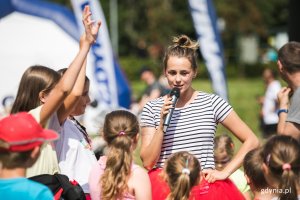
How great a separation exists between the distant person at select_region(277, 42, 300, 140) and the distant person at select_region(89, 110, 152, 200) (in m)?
1.17

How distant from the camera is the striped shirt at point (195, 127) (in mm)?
4652

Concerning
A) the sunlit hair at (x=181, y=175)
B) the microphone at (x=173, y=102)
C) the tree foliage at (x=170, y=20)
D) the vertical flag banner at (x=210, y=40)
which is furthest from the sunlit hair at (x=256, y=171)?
the tree foliage at (x=170, y=20)

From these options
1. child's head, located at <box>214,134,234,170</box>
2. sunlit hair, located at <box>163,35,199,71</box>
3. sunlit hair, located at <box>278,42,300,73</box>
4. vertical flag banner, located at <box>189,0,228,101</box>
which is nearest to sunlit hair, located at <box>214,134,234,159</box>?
child's head, located at <box>214,134,234,170</box>

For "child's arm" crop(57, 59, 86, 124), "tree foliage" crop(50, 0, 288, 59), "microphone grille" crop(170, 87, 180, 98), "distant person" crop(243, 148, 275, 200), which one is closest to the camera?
"distant person" crop(243, 148, 275, 200)

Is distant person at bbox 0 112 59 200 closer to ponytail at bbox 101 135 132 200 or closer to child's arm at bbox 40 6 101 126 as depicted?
child's arm at bbox 40 6 101 126

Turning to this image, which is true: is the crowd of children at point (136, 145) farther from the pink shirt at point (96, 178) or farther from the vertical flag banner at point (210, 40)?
the vertical flag banner at point (210, 40)

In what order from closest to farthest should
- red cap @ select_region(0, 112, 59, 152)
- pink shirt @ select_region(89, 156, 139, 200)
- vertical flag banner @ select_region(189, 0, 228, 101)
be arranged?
red cap @ select_region(0, 112, 59, 152) < pink shirt @ select_region(89, 156, 139, 200) < vertical flag banner @ select_region(189, 0, 228, 101)

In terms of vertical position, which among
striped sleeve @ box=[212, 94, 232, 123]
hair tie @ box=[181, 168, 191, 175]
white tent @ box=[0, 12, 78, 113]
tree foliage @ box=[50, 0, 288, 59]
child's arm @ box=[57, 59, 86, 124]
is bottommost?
hair tie @ box=[181, 168, 191, 175]

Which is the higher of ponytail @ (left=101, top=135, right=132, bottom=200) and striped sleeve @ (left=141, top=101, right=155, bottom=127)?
striped sleeve @ (left=141, top=101, right=155, bottom=127)

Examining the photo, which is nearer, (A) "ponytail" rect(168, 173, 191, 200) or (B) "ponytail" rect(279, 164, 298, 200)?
(B) "ponytail" rect(279, 164, 298, 200)

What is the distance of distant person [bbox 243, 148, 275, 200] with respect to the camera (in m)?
4.12

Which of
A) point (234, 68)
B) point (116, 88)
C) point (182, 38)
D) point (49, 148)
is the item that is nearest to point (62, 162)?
point (49, 148)

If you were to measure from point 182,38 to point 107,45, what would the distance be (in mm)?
8594

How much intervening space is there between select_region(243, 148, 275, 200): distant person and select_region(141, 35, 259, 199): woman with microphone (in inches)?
14.9
